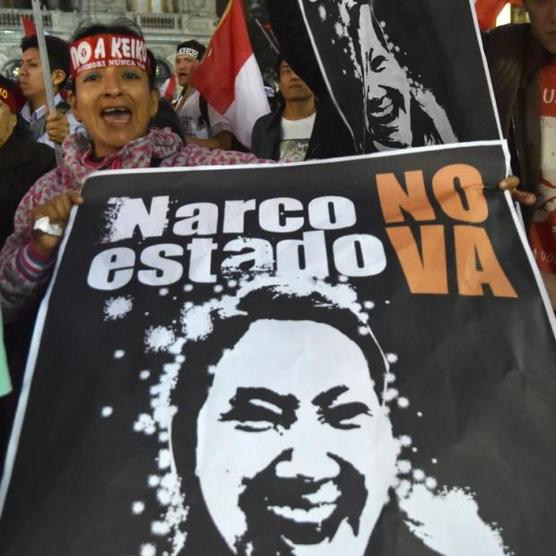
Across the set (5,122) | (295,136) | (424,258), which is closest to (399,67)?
(424,258)

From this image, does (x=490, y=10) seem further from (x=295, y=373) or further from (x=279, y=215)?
(x=295, y=373)

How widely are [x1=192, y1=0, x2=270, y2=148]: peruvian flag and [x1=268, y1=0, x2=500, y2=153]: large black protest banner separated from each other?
66.0 inches

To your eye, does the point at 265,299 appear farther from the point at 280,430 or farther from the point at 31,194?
the point at 31,194

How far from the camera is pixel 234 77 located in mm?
3689

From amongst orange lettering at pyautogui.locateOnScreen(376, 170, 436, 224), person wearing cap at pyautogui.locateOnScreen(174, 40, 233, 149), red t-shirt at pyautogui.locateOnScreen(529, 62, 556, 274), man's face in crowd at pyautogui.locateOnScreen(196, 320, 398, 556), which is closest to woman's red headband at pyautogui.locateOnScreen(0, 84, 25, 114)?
person wearing cap at pyautogui.locateOnScreen(174, 40, 233, 149)

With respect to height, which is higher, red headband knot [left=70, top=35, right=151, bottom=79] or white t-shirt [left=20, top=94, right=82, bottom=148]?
red headband knot [left=70, top=35, right=151, bottom=79]

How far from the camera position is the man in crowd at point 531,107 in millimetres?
1854

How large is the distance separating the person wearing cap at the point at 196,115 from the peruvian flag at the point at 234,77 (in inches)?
3.1

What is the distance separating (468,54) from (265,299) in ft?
2.82

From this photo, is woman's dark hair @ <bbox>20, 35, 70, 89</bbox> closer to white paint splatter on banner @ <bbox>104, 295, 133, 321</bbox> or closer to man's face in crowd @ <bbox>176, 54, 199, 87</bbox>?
man's face in crowd @ <bbox>176, 54, 199, 87</bbox>

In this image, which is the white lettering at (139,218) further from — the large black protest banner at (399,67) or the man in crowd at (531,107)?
the man in crowd at (531,107)

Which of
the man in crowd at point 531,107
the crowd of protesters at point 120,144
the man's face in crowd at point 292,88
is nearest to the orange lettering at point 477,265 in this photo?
the crowd of protesters at point 120,144

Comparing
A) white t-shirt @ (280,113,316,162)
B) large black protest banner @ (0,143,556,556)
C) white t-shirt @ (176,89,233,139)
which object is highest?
large black protest banner @ (0,143,556,556)

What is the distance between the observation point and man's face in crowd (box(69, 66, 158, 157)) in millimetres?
1888
